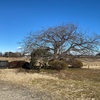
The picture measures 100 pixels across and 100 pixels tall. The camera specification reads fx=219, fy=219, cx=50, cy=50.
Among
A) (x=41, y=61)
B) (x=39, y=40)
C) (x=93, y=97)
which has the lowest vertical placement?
(x=93, y=97)

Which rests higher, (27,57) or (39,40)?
(39,40)

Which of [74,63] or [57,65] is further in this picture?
[74,63]

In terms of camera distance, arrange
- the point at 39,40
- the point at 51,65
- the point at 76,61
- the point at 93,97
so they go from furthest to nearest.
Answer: the point at 76,61, the point at 39,40, the point at 51,65, the point at 93,97

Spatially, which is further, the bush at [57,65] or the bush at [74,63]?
the bush at [74,63]

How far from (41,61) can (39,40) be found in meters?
2.89

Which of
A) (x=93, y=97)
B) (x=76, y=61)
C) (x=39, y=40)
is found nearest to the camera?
(x=93, y=97)

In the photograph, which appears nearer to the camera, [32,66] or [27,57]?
→ [32,66]

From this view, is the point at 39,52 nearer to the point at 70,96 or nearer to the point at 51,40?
the point at 51,40

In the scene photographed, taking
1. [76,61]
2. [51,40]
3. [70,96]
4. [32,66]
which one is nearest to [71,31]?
[51,40]

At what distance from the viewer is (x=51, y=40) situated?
29016 mm

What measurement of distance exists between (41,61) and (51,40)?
330 centimetres

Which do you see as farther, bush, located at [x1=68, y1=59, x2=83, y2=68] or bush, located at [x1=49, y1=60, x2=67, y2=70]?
bush, located at [x1=68, y1=59, x2=83, y2=68]

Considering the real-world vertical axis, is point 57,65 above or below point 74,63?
below

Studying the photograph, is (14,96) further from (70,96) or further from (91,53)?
(91,53)
